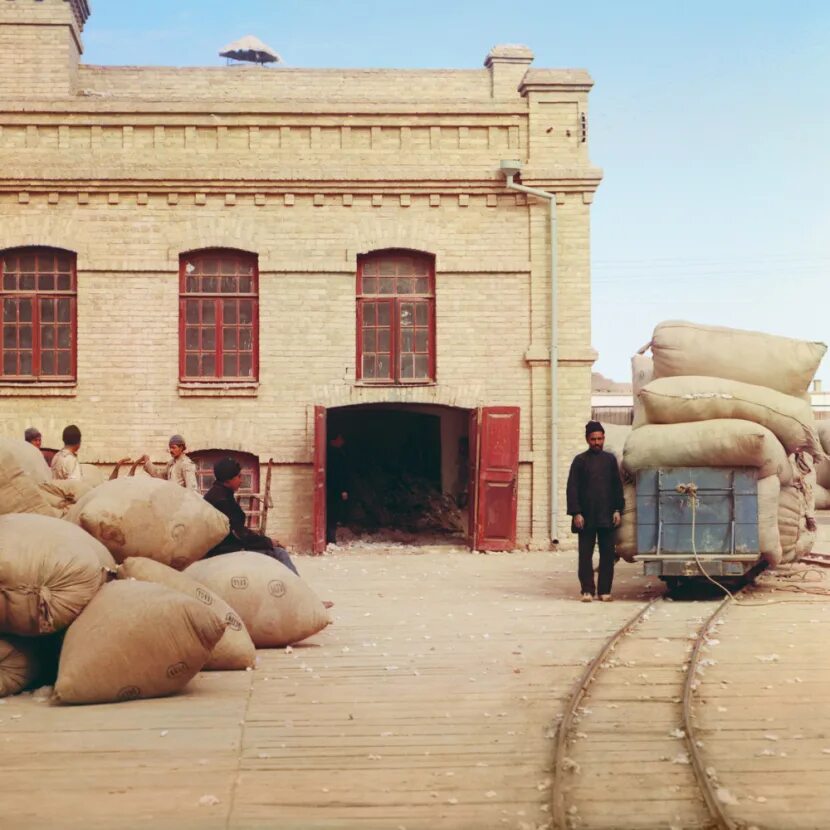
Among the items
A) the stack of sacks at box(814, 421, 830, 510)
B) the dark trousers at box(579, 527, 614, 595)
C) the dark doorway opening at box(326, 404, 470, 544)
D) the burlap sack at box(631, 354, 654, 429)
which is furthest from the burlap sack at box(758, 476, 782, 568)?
the stack of sacks at box(814, 421, 830, 510)

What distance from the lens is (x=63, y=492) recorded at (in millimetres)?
10398

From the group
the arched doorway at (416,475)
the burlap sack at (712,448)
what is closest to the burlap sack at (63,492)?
the burlap sack at (712,448)

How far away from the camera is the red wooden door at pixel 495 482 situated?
19.5 meters

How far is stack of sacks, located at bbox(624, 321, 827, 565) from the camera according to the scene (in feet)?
42.4

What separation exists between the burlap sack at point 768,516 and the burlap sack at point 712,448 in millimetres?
95

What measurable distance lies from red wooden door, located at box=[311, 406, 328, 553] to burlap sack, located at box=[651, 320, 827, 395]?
248 inches

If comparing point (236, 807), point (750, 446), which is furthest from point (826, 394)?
point (236, 807)

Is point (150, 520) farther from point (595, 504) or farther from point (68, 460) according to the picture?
point (595, 504)

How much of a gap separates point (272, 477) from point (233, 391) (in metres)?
1.32

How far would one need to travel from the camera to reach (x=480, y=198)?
19969 millimetres

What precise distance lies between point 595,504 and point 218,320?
8.35 metres

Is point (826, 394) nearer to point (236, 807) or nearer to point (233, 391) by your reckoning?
point (233, 391)

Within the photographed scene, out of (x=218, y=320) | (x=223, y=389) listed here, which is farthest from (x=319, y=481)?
(x=218, y=320)

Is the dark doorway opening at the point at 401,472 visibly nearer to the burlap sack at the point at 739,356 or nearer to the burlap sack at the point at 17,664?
the burlap sack at the point at 739,356
